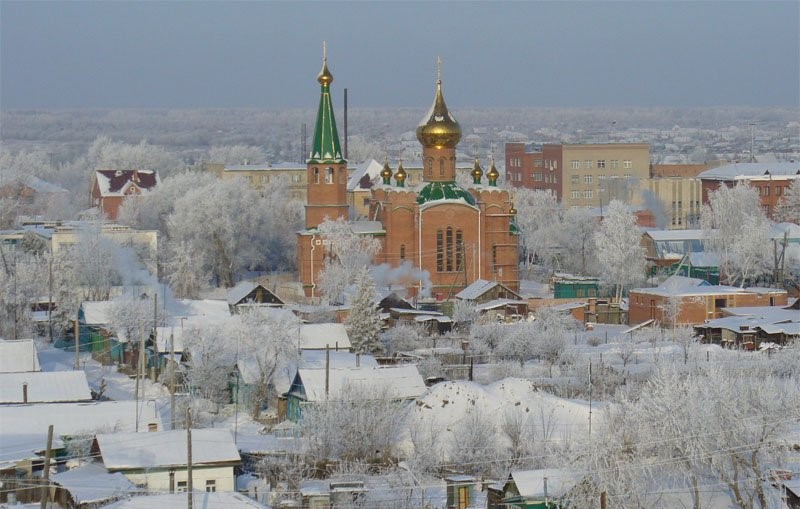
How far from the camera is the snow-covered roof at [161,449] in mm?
19188

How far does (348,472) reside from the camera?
20.1 m

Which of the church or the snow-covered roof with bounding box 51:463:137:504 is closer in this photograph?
the snow-covered roof with bounding box 51:463:137:504

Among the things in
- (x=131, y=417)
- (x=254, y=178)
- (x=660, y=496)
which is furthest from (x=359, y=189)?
(x=660, y=496)

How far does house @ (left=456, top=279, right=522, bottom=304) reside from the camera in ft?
117

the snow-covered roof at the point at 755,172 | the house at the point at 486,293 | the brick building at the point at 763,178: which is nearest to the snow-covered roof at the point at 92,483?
the house at the point at 486,293

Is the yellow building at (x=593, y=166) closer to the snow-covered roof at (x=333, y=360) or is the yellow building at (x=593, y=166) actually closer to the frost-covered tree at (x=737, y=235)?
the frost-covered tree at (x=737, y=235)

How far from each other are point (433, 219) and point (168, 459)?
20229 mm

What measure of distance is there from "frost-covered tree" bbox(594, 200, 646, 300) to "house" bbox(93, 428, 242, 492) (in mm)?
19369

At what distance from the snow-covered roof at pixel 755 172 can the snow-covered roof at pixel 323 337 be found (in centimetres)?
3299

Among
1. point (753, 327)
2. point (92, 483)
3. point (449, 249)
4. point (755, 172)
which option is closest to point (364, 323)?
point (753, 327)

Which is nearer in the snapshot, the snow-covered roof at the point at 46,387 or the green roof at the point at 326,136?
the snow-covered roof at the point at 46,387

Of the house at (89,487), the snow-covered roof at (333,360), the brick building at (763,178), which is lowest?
the house at (89,487)

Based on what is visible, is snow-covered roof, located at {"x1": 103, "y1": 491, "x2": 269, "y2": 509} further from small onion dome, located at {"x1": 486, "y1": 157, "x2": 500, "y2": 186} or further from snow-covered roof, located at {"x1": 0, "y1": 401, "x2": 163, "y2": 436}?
small onion dome, located at {"x1": 486, "y1": 157, "x2": 500, "y2": 186}

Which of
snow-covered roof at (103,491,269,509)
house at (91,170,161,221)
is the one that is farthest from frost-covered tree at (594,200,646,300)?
house at (91,170,161,221)
